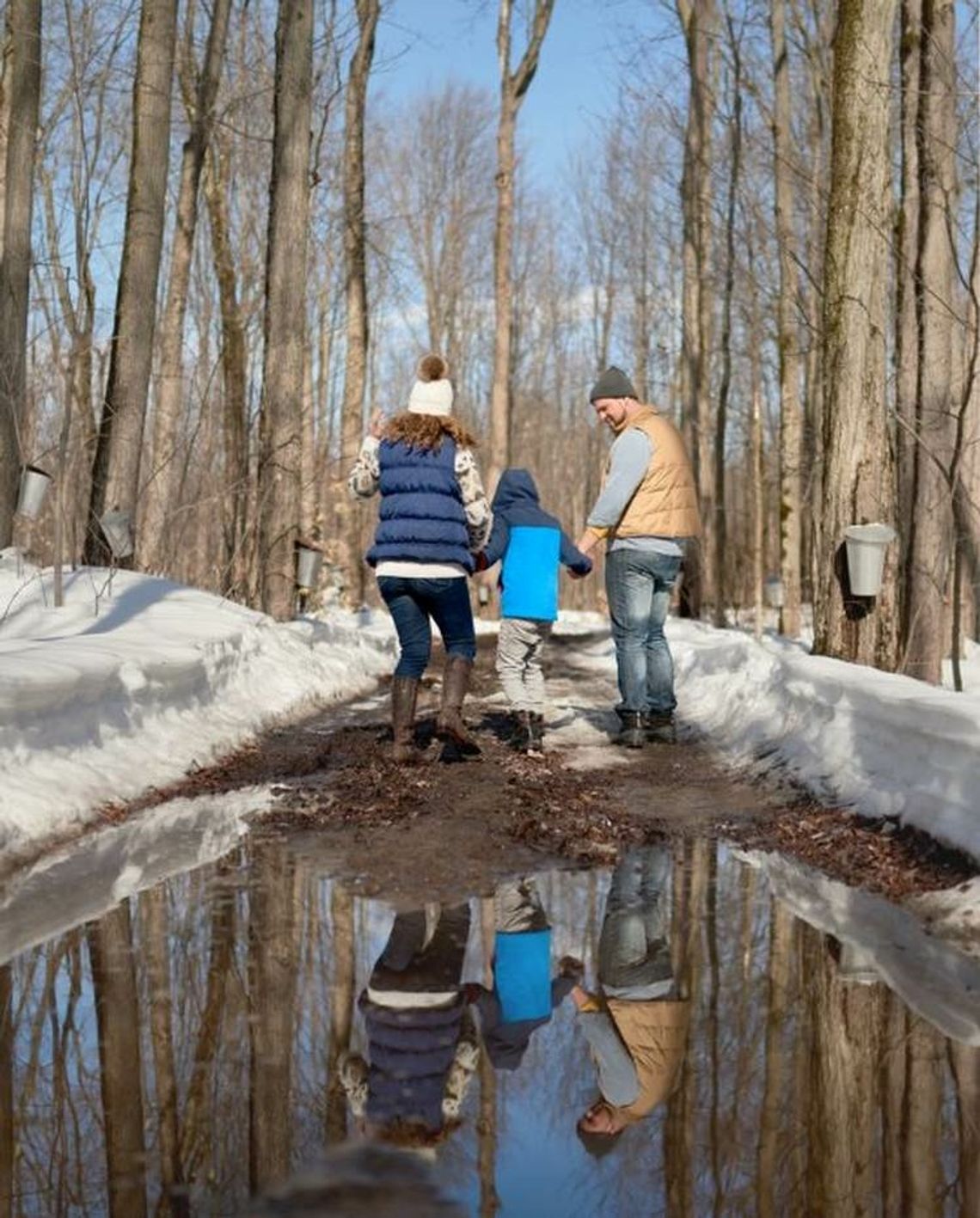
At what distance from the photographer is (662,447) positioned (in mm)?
8133

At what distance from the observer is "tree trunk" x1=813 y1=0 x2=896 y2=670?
26.9 ft

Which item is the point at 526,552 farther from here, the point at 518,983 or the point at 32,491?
the point at 32,491

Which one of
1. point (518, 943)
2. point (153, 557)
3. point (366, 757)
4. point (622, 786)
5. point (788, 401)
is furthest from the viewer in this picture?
point (788, 401)

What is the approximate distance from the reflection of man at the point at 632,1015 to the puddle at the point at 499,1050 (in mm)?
10

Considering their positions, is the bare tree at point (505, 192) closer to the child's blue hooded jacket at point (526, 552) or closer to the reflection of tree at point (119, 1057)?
the child's blue hooded jacket at point (526, 552)

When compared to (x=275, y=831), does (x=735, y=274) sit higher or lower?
higher

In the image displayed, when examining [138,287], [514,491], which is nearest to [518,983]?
[514,491]

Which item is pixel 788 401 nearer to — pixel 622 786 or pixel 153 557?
pixel 153 557

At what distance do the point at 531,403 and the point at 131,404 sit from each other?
42.9 metres

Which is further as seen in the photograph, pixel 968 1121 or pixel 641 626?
pixel 641 626

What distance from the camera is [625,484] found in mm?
8039

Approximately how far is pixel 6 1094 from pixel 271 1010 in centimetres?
69

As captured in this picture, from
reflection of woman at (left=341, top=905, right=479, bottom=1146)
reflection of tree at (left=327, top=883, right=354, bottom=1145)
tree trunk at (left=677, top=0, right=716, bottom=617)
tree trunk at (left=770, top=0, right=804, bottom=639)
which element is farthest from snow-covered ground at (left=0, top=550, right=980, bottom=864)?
tree trunk at (left=677, top=0, right=716, bottom=617)

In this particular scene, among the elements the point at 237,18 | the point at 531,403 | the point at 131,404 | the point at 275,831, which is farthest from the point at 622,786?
the point at 531,403
